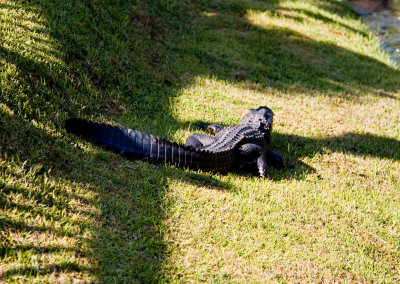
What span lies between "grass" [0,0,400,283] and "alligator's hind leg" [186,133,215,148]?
9.0 inches

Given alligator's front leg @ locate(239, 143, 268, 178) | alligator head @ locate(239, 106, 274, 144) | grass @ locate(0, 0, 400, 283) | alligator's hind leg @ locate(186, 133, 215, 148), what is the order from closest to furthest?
grass @ locate(0, 0, 400, 283) → alligator's front leg @ locate(239, 143, 268, 178) → alligator's hind leg @ locate(186, 133, 215, 148) → alligator head @ locate(239, 106, 274, 144)

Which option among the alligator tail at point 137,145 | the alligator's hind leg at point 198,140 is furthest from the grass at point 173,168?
the alligator's hind leg at point 198,140

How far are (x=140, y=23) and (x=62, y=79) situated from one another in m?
3.03

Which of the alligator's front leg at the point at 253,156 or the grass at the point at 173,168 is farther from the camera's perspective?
the alligator's front leg at the point at 253,156

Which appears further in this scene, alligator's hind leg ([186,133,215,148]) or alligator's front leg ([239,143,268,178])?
alligator's hind leg ([186,133,215,148])

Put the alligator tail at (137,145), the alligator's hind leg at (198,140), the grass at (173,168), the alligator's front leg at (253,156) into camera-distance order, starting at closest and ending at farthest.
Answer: the grass at (173,168) → the alligator tail at (137,145) → the alligator's front leg at (253,156) → the alligator's hind leg at (198,140)

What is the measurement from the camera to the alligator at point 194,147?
4.57 metres

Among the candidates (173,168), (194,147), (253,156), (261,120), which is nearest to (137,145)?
(173,168)

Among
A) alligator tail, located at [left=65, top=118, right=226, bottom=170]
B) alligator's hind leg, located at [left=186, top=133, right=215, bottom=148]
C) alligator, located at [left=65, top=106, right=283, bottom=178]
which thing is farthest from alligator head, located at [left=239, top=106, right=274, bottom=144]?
alligator tail, located at [left=65, top=118, right=226, bottom=170]

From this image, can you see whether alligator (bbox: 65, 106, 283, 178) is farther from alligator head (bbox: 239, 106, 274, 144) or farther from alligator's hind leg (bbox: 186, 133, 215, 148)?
alligator head (bbox: 239, 106, 274, 144)

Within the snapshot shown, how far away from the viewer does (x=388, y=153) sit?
6012 mm

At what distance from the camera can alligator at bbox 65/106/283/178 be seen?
4.57m

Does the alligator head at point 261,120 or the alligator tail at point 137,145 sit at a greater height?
the alligator head at point 261,120

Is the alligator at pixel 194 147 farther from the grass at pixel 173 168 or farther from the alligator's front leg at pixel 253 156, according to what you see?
the grass at pixel 173 168
